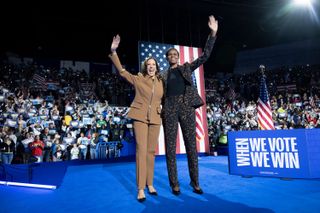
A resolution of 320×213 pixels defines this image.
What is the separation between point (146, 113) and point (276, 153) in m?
1.57

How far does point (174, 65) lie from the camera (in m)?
2.46

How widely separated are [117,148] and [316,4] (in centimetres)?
907

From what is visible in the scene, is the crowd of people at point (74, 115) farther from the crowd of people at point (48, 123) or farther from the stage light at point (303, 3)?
the stage light at point (303, 3)

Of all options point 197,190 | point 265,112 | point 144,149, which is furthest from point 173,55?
point 265,112

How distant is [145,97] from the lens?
229 centimetres

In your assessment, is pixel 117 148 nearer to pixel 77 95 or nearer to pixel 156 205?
pixel 77 95

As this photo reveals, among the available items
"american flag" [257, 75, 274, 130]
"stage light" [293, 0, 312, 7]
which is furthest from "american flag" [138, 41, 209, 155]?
"stage light" [293, 0, 312, 7]

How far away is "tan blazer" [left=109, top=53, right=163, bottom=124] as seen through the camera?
7.33ft

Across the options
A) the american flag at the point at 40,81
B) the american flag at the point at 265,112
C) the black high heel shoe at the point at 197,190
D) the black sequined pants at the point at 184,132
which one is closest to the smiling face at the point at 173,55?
the black sequined pants at the point at 184,132

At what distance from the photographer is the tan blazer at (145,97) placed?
2234mm

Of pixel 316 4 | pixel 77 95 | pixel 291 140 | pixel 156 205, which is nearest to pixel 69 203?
pixel 156 205

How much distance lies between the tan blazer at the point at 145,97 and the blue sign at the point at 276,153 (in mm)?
1340

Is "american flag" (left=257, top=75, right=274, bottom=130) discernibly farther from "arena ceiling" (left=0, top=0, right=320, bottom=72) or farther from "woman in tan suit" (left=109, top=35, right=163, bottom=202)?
"arena ceiling" (left=0, top=0, right=320, bottom=72)

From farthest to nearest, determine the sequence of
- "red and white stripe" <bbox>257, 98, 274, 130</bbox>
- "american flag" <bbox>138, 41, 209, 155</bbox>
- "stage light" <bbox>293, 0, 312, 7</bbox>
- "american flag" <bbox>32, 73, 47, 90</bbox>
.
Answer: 1. "american flag" <bbox>32, 73, 47, 90</bbox>
2. "stage light" <bbox>293, 0, 312, 7</bbox>
3. "american flag" <bbox>138, 41, 209, 155</bbox>
4. "red and white stripe" <bbox>257, 98, 274, 130</bbox>
